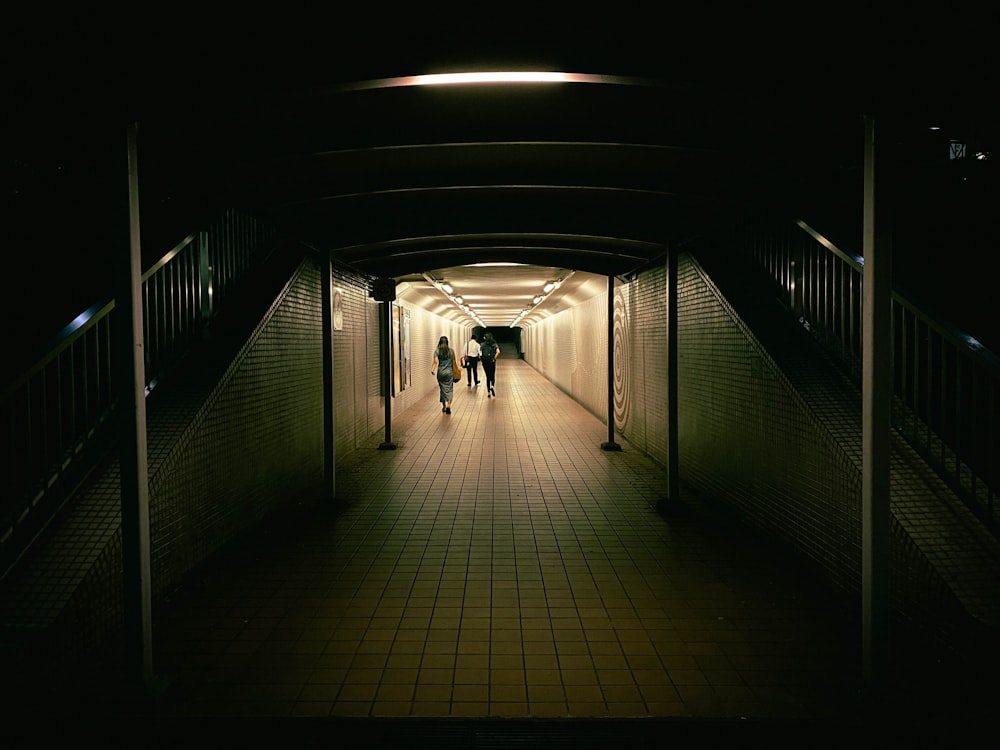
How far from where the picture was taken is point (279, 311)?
6602 millimetres

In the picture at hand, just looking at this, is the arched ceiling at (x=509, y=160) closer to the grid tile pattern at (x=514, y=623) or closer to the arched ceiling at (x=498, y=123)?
the arched ceiling at (x=498, y=123)

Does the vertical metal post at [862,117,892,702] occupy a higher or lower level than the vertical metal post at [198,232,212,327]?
lower

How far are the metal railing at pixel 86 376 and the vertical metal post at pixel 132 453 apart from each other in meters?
0.81

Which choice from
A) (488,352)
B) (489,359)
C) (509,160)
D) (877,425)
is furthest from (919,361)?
(488,352)

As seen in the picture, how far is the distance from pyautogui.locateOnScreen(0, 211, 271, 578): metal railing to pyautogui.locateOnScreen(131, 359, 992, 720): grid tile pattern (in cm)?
108

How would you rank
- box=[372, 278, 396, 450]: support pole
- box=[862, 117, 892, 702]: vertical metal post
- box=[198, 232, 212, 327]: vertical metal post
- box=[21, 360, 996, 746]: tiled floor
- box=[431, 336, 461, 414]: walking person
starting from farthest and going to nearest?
box=[431, 336, 461, 414]: walking person < box=[372, 278, 396, 450]: support pole < box=[198, 232, 212, 327]: vertical metal post < box=[21, 360, 996, 746]: tiled floor < box=[862, 117, 892, 702]: vertical metal post

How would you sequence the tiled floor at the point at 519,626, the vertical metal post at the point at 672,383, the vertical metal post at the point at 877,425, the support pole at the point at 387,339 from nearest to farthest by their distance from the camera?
the vertical metal post at the point at 877,425 < the tiled floor at the point at 519,626 < the vertical metal post at the point at 672,383 < the support pole at the point at 387,339

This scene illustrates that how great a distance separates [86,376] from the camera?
4023 mm

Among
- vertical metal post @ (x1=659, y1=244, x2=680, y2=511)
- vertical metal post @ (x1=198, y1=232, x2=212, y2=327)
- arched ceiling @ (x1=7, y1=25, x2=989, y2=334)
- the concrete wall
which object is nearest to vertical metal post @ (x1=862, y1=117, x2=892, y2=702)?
arched ceiling @ (x1=7, y1=25, x2=989, y2=334)

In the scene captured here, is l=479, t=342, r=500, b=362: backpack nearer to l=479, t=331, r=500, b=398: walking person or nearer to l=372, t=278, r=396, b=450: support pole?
l=479, t=331, r=500, b=398: walking person

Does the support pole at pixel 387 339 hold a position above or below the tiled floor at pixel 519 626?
above

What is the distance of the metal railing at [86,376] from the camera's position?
358cm

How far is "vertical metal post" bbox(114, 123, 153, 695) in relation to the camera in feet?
10.0

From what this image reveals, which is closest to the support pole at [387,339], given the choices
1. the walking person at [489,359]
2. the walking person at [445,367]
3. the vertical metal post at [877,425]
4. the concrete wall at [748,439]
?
the walking person at [445,367]
